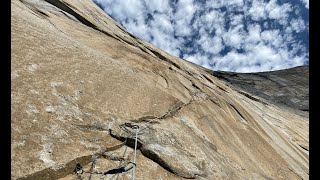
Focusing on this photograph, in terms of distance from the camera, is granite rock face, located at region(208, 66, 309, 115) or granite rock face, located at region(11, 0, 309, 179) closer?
granite rock face, located at region(11, 0, 309, 179)

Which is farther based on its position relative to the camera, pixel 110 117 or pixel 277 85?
pixel 277 85

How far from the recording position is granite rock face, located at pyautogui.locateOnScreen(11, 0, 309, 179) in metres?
7.02

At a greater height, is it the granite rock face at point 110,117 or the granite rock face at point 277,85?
the granite rock face at point 277,85

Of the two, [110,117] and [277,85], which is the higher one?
[277,85]

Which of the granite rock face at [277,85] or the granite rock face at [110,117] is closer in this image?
the granite rock face at [110,117]

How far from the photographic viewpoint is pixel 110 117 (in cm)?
866

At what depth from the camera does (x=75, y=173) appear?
6625mm

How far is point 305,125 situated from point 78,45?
17.8 meters

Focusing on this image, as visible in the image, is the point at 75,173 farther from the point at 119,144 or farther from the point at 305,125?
the point at 305,125

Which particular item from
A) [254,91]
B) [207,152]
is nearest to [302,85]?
[254,91]

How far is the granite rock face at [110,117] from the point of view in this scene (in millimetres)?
7016

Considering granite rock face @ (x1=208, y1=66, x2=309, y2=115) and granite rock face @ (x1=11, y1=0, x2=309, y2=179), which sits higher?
granite rock face @ (x1=208, y1=66, x2=309, y2=115)
